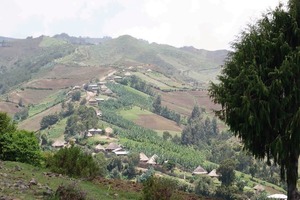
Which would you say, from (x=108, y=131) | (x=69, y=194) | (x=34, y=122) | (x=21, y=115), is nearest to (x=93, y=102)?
(x=34, y=122)

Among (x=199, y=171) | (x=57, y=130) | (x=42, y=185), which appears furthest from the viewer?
(x=57, y=130)

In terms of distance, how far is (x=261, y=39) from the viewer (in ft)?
52.1

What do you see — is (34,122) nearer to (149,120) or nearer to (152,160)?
(149,120)

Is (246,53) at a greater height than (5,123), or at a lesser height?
greater

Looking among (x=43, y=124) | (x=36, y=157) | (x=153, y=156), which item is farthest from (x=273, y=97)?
(x=43, y=124)

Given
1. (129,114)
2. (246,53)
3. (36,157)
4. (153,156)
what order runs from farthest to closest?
1. (129,114)
2. (153,156)
3. (36,157)
4. (246,53)

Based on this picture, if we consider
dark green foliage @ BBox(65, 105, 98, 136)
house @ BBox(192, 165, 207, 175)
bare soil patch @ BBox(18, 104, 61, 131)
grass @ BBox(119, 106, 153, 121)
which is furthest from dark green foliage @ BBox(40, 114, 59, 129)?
house @ BBox(192, 165, 207, 175)

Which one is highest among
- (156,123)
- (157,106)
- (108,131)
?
(157,106)

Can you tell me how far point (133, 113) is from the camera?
181 m

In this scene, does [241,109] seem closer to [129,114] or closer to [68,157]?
[68,157]

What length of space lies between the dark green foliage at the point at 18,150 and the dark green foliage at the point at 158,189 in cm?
1067

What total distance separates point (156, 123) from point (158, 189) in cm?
16340

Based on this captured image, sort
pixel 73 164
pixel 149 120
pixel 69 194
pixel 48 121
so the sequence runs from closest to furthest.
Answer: pixel 69 194
pixel 73 164
pixel 48 121
pixel 149 120

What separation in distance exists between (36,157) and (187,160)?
319 ft
